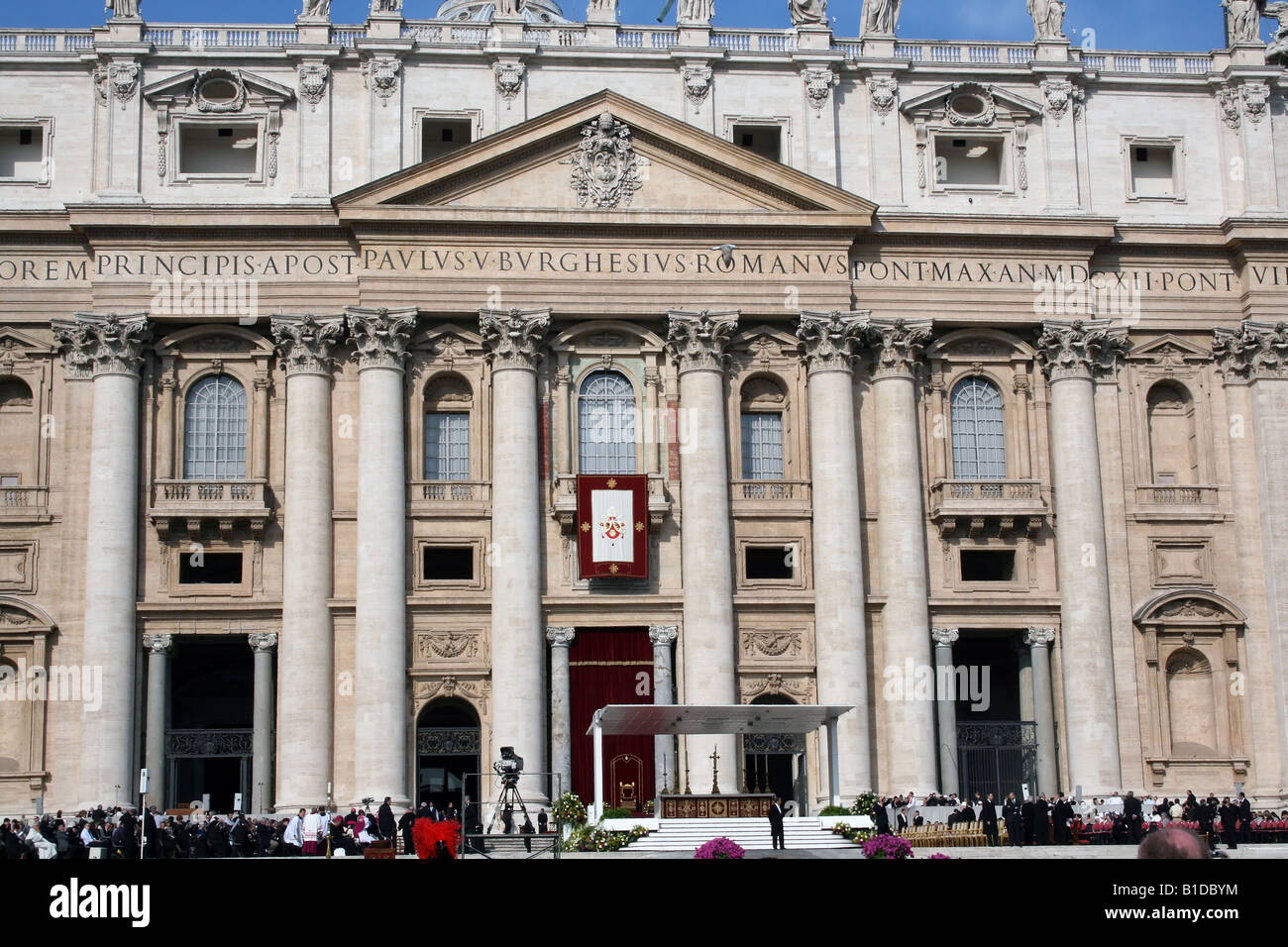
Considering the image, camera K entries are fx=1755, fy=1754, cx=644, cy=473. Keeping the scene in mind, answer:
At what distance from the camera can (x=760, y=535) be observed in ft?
162

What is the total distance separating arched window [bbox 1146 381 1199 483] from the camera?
169 ft

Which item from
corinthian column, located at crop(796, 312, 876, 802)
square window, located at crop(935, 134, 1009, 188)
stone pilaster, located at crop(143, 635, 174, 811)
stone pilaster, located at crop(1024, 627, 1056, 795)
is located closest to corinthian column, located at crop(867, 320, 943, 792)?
corinthian column, located at crop(796, 312, 876, 802)

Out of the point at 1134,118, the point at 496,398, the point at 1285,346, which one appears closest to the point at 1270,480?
the point at 1285,346

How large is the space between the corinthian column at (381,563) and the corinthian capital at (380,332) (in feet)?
0.09

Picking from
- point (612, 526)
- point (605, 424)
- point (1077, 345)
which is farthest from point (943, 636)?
point (605, 424)

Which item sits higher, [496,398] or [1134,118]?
[1134,118]

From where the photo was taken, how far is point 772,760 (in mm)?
49094

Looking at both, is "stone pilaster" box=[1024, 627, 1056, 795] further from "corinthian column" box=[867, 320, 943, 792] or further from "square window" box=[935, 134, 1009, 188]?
"square window" box=[935, 134, 1009, 188]

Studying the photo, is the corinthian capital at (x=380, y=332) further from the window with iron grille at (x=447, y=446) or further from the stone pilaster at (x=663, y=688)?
the stone pilaster at (x=663, y=688)

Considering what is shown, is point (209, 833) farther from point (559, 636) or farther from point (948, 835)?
point (948, 835)

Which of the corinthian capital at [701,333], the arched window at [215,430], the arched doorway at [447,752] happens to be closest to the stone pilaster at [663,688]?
the arched doorway at [447,752]

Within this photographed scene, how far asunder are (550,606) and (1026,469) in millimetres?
14322
